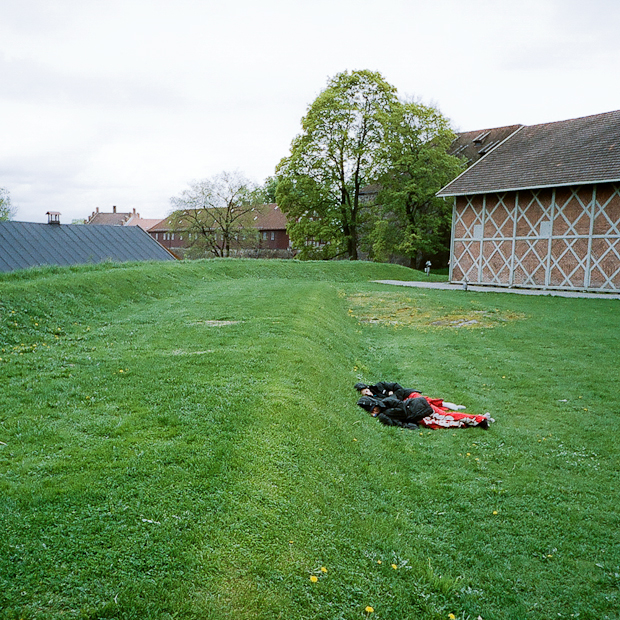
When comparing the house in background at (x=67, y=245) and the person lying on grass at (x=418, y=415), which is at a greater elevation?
the house in background at (x=67, y=245)

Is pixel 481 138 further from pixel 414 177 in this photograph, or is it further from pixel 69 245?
pixel 69 245

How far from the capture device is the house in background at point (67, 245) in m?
23.1

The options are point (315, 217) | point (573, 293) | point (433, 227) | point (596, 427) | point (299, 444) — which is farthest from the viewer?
point (315, 217)

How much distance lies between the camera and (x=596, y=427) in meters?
7.72

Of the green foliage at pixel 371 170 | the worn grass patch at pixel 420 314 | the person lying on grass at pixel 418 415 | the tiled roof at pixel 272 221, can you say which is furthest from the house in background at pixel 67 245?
the tiled roof at pixel 272 221

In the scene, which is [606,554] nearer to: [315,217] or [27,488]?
[27,488]

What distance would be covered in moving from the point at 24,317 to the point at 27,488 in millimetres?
7922

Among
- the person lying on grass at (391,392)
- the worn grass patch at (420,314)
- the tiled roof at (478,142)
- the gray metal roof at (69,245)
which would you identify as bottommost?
the worn grass patch at (420,314)

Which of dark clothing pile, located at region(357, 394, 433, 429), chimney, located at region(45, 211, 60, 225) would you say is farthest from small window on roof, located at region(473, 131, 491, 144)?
dark clothing pile, located at region(357, 394, 433, 429)

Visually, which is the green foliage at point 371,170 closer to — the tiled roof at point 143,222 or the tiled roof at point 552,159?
the tiled roof at point 552,159

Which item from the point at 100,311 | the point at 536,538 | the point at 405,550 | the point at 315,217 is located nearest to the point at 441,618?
the point at 405,550

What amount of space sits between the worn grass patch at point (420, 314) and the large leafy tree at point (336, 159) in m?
20.7

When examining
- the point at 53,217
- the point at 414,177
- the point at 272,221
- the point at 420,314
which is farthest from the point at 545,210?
the point at 272,221

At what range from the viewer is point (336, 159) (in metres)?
42.0
